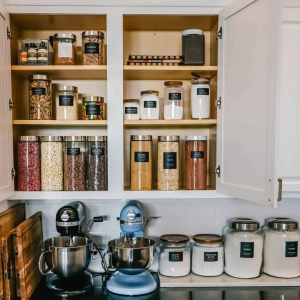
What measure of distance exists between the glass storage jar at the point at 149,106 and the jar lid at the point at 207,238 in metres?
0.71

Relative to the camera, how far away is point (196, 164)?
1.73 meters

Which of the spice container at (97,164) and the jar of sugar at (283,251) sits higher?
the spice container at (97,164)

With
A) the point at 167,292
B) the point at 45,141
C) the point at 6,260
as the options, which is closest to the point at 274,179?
the point at 167,292

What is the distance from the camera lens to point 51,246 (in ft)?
5.27

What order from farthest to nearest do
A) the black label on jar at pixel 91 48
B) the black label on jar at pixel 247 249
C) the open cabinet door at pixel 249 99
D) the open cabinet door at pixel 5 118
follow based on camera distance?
the black label on jar at pixel 247 249 < the black label on jar at pixel 91 48 < the open cabinet door at pixel 5 118 < the open cabinet door at pixel 249 99

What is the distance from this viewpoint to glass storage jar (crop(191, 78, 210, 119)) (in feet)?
5.65

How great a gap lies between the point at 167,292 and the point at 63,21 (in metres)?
1.51

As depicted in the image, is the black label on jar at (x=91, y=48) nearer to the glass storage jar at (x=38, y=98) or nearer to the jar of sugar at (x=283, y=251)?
the glass storage jar at (x=38, y=98)

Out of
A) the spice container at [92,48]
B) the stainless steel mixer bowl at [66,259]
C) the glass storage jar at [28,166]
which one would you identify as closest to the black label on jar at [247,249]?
the stainless steel mixer bowl at [66,259]

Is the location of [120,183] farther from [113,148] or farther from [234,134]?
[234,134]

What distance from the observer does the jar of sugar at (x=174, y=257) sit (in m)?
1.80

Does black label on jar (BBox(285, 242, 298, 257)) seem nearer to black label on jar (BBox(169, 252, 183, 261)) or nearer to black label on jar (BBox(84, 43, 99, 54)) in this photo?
black label on jar (BBox(169, 252, 183, 261))

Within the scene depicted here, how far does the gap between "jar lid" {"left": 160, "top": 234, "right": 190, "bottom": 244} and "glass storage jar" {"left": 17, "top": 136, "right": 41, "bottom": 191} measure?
28.5 inches

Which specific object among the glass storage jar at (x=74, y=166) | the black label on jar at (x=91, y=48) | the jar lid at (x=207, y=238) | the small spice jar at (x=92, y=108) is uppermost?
the black label on jar at (x=91, y=48)
